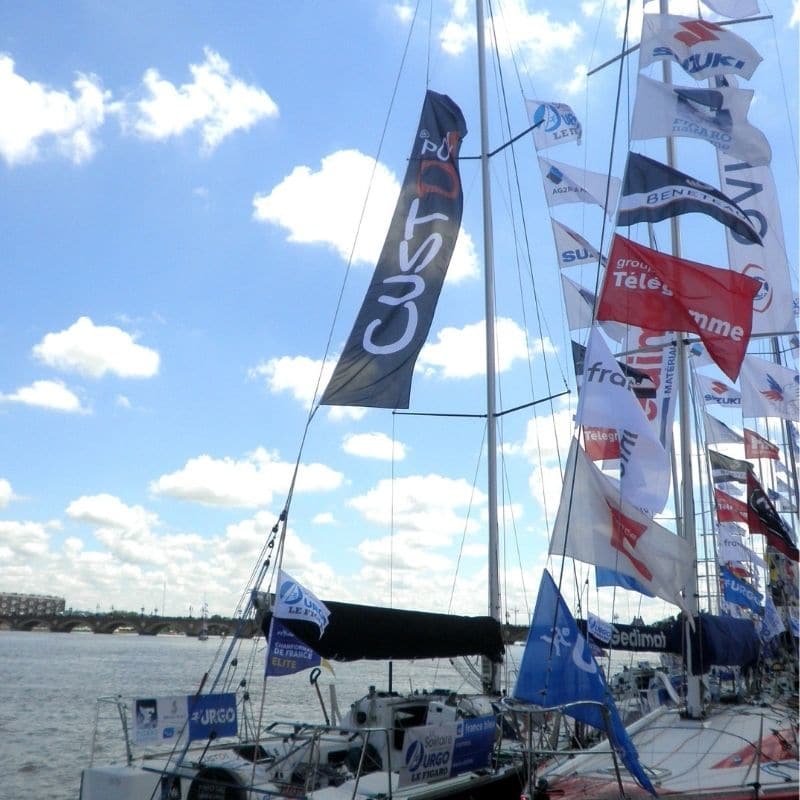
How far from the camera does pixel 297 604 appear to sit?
34.1 ft

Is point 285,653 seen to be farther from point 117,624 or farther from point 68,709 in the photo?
point 117,624

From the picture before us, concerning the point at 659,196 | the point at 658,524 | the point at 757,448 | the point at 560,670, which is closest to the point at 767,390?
the point at 757,448

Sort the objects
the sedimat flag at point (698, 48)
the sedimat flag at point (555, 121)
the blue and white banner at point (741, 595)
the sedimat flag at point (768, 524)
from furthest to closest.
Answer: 1. the sedimat flag at point (555, 121)
2. the blue and white banner at point (741, 595)
3. the sedimat flag at point (768, 524)
4. the sedimat flag at point (698, 48)

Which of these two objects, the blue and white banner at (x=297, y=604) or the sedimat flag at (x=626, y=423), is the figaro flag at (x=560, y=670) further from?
the sedimat flag at (x=626, y=423)

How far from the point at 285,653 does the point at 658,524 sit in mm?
6171

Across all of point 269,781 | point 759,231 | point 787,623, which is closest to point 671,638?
point 269,781

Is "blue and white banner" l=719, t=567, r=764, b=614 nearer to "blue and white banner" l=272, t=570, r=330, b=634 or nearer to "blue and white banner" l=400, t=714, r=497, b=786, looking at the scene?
"blue and white banner" l=400, t=714, r=497, b=786

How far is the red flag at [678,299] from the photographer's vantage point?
13930mm

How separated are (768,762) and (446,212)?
10.3m

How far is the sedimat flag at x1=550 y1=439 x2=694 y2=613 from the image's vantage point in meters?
12.9

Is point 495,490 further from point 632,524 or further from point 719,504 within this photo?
point 719,504

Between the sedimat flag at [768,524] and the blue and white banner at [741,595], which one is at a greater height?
the sedimat flag at [768,524]

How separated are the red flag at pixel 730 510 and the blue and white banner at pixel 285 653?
1986cm

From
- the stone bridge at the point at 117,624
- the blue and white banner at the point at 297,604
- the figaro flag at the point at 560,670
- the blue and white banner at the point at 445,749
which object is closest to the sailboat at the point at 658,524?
the figaro flag at the point at 560,670
